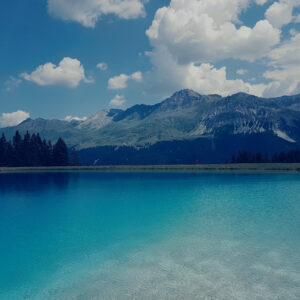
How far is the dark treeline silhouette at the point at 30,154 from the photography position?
442ft

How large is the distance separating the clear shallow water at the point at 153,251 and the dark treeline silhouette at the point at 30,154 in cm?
9801

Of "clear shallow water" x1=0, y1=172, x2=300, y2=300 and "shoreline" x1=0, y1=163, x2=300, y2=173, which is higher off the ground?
Answer: "shoreline" x1=0, y1=163, x2=300, y2=173

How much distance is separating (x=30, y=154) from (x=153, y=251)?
127 m

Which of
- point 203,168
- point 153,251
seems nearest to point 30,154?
point 203,168

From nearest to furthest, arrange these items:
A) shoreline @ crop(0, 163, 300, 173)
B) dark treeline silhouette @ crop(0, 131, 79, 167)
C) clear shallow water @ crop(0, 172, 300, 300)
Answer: clear shallow water @ crop(0, 172, 300, 300), shoreline @ crop(0, 163, 300, 173), dark treeline silhouette @ crop(0, 131, 79, 167)

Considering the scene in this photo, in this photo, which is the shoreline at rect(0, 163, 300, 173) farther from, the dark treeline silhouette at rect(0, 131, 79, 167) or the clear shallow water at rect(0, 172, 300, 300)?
the clear shallow water at rect(0, 172, 300, 300)

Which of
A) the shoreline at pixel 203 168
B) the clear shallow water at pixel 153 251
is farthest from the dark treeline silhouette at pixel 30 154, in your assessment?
the clear shallow water at pixel 153 251

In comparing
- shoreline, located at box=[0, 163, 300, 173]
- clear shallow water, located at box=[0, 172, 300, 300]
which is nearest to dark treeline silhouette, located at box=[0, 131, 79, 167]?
shoreline, located at box=[0, 163, 300, 173]

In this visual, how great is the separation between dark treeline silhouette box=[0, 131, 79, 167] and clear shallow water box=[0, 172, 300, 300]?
9801 cm

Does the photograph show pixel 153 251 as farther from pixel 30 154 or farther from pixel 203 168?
pixel 30 154

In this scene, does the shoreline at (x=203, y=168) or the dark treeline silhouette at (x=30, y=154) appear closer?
the shoreline at (x=203, y=168)

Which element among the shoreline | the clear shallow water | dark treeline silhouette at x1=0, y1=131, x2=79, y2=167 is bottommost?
the clear shallow water

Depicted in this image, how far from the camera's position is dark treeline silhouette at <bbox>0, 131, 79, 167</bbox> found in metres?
135

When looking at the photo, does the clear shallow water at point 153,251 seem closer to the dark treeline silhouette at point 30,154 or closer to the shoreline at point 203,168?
the shoreline at point 203,168
